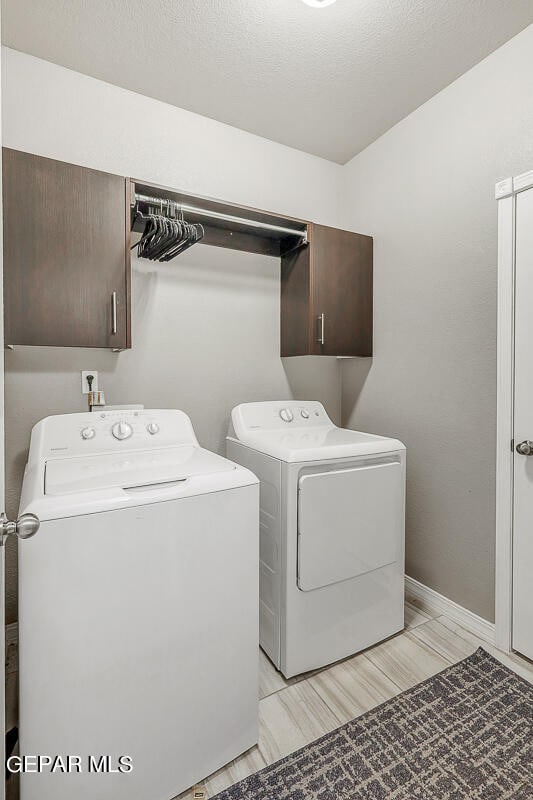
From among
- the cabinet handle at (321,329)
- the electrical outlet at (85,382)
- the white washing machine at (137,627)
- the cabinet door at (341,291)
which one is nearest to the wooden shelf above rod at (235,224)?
the cabinet door at (341,291)

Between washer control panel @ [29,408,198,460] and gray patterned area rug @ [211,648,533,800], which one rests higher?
washer control panel @ [29,408,198,460]

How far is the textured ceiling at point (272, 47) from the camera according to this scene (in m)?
1.60

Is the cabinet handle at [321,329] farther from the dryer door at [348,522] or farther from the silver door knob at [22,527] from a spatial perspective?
the silver door knob at [22,527]

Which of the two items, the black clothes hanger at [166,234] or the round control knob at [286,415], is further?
the round control knob at [286,415]

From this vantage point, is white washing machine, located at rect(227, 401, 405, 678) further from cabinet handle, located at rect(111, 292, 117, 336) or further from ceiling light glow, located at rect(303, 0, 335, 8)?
ceiling light glow, located at rect(303, 0, 335, 8)

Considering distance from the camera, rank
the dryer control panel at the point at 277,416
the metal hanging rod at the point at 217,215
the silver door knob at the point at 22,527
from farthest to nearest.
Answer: the dryer control panel at the point at 277,416 → the metal hanging rod at the point at 217,215 → the silver door knob at the point at 22,527

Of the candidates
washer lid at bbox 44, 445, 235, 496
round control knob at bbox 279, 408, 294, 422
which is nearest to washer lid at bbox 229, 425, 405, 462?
round control knob at bbox 279, 408, 294, 422

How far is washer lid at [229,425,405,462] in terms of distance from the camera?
167 cm

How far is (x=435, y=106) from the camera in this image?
2.09m

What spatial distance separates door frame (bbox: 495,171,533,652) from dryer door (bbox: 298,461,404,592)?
44 centimetres

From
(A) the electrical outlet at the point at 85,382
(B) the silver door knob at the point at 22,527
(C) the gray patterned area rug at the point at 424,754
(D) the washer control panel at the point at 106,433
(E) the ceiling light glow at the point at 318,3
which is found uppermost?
(E) the ceiling light glow at the point at 318,3

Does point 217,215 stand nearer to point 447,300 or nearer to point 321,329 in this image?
point 321,329

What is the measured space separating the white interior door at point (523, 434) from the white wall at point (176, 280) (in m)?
1.22

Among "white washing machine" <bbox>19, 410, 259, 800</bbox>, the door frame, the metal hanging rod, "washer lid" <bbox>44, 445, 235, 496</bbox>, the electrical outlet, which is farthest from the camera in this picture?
the electrical outlet
